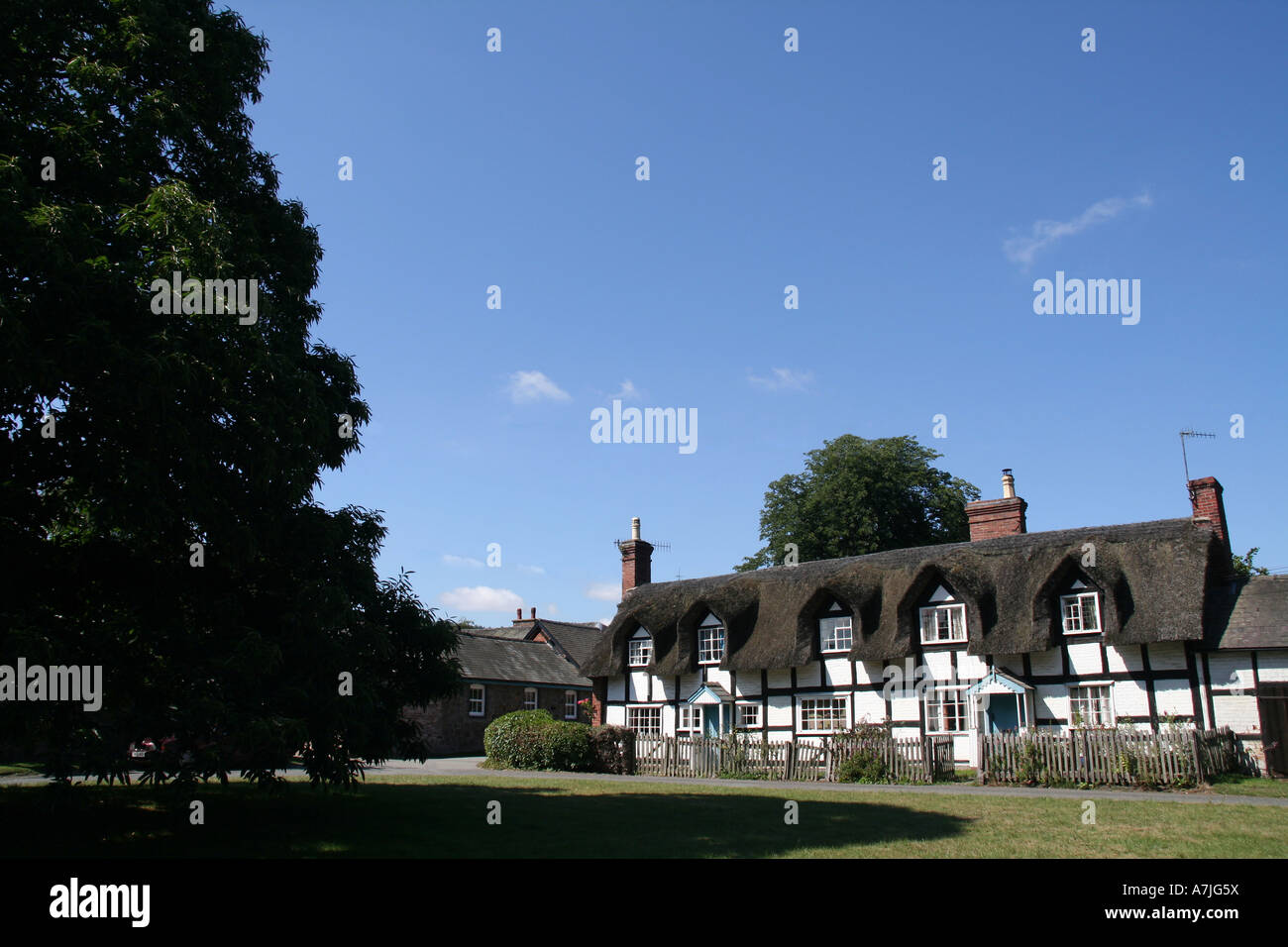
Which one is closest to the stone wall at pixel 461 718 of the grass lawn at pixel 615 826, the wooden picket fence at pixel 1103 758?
the grass lawn at pixel 615 826

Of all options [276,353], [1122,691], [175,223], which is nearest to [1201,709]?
Answer: [1122,691]

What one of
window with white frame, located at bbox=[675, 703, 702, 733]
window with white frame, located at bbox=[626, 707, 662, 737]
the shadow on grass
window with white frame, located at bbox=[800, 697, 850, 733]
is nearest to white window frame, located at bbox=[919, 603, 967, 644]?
window with white frame, located at bbox=[800, 697, 850, 733]

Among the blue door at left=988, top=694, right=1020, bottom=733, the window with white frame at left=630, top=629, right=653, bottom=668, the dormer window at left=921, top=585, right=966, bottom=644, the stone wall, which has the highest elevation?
the dormer window at left=921, top=585, right=966, bottom=644

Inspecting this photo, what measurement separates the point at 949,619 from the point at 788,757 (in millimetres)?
7787

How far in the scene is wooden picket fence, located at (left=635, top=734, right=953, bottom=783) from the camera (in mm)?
22172

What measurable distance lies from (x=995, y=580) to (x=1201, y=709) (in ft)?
21.2

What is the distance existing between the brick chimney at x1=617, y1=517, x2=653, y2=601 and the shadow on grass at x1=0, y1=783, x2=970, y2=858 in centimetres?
2021

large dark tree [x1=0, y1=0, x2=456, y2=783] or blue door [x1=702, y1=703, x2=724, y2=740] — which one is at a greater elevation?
large dark tree [x1=0, y1=0, x2=456, y2=783]

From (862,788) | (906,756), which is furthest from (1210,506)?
(862,788)

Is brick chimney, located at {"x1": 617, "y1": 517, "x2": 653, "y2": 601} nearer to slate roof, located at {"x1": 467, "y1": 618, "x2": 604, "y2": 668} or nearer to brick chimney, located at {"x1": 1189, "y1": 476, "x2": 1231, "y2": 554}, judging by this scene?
slate roof, located at {"x1": 467, "y1": 618, "x2": 604, "y2": 668}

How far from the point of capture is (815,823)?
536 inches

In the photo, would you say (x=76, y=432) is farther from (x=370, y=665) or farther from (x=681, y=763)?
(x=681, y=763)

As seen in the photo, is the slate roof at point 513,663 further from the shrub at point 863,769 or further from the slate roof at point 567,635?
the shrub at point 863,769

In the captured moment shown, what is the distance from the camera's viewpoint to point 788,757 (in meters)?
24.0
